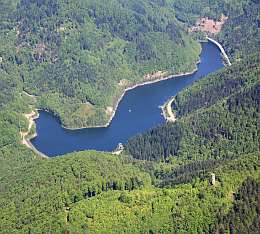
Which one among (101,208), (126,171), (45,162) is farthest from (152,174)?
(101,208)

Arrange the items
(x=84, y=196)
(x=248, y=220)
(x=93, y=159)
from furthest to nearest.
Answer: (x=93, y=159), (x=84, y=196), (x=248, y=220)

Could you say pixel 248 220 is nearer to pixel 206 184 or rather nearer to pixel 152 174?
pixel 206 184

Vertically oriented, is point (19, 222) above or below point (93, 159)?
below

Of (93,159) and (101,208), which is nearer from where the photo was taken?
(101,208)

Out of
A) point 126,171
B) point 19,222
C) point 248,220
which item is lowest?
point 248,220

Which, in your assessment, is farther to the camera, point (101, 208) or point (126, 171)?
point (126, 171)

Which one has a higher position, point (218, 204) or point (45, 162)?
point (45, 162)

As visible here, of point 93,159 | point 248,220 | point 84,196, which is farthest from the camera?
point 93,159

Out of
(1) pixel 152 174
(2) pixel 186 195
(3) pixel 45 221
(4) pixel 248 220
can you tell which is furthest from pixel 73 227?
(1) pixel 152 174

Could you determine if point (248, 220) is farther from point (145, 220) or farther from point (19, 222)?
point (19, 222)
